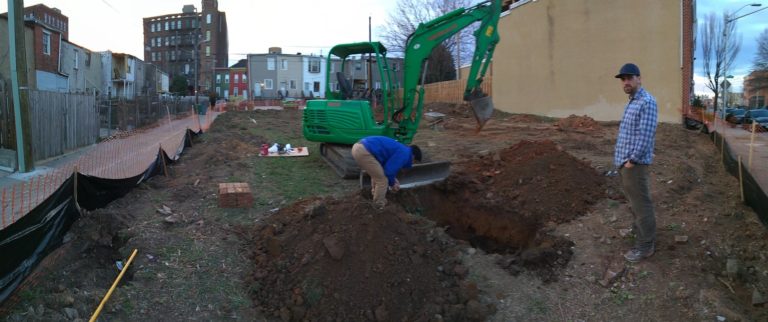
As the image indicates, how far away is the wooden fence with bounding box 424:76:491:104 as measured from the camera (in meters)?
28.3

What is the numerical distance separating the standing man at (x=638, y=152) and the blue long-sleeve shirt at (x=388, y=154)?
2706 millimetres

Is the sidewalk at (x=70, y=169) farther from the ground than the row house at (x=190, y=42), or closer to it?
closer to it

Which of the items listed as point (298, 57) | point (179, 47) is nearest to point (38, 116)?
point (298, 57)

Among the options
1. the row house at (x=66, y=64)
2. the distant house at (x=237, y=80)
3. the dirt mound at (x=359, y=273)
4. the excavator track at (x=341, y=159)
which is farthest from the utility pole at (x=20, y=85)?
the distant house at (x=237, y=80)

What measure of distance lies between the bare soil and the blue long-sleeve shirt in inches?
32.9

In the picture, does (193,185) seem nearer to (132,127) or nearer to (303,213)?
(303,213)

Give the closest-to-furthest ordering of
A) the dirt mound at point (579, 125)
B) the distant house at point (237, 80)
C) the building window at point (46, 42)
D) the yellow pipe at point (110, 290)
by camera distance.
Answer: the yellow pipe at point (110, 290)
the dirt mound at point (579, 125)
the building window at point (46, 42)
the distant house at point (237, 80)

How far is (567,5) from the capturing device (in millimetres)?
19984

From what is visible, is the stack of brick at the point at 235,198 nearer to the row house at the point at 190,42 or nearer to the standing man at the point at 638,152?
the standing man at the point at 638,152

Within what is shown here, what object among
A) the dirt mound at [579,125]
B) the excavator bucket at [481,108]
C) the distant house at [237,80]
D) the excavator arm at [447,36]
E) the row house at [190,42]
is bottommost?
the dirt mound at [579,125]

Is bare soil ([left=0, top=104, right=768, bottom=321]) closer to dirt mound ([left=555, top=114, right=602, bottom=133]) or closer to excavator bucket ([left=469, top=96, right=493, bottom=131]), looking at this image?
excavator bucket ([left=469, top=96, right=493, bottom=131])

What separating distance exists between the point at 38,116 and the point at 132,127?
36.7 feet

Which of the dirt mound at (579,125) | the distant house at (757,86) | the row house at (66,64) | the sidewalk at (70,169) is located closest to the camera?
the sidewalk at (70,169)

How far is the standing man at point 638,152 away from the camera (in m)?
5.06
